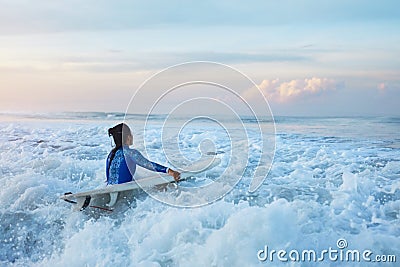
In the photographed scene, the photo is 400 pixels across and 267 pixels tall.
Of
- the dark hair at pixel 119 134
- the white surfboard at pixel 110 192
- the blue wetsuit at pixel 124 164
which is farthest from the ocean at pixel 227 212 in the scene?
the dark hair at pixel 119 134

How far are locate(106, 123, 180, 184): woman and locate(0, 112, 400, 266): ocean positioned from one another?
0.70 ft

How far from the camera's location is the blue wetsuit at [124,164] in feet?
12.2

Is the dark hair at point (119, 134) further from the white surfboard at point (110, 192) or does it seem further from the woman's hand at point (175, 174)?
the woman's hand at point (175, 174)

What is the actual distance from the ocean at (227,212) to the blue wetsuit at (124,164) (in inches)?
7.8

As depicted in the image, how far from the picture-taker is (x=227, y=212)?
3.60 m

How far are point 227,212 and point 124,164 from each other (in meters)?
0.88

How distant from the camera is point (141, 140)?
479cm

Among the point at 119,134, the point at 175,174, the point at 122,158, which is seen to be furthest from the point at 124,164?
the point at 175,174

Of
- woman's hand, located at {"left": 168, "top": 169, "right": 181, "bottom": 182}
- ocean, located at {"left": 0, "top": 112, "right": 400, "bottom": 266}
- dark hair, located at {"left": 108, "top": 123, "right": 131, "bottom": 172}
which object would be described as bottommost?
ocean, located at {"left": 0, "top": 112, "right": 400, "bottom": 266}

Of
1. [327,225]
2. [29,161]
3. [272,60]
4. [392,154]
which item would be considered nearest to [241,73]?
[272,60]

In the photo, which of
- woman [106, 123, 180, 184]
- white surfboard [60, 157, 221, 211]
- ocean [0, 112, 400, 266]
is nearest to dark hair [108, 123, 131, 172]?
woman [106, 123, 180, 184]

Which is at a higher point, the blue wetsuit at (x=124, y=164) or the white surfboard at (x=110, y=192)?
the blue wetsuit at (x=124, y=164)

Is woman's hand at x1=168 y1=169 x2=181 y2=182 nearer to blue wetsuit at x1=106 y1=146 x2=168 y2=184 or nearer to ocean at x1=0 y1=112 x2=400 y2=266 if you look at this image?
blue wetsuit at x1=106 y1=146 x2=168 y2=184

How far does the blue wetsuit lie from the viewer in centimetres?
371
